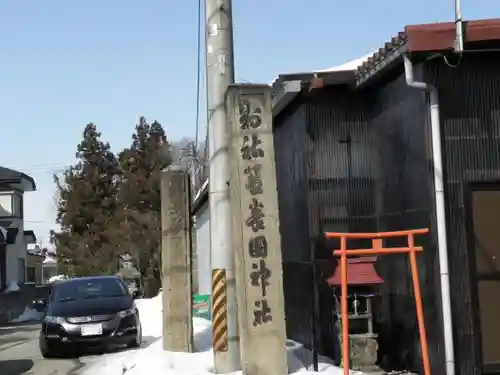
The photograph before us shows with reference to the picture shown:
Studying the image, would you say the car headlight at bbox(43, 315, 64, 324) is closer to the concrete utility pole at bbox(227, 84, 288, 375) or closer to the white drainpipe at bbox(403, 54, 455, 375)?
the concrete utility pole at bbox(227, 84, 288, 375)

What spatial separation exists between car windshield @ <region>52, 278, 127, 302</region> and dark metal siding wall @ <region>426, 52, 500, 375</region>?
346 inches

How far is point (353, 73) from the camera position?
10703 millimetres

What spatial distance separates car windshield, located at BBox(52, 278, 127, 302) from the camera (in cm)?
1592

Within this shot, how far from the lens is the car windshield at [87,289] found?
15916 millimetres

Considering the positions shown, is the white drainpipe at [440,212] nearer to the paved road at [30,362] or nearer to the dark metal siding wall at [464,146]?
the dark metal siding wall at [464,146]

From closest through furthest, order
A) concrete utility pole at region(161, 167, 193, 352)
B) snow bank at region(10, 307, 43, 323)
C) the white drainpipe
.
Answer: the white drainpipe
concrete utility pole at region(161, 167, 193, 352)
snow bank at region(10, 307, 43, 323)

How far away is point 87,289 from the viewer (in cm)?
1623

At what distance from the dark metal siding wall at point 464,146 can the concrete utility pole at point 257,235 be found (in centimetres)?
218

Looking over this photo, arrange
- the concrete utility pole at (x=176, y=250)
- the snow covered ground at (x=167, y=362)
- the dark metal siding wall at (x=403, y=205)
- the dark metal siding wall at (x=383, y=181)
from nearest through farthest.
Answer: the dark metal siding wall at (x=403, y=205) < the dark metal siding wall at (x=383, y=181) < the snow covered ground at (x=167, y=362) < the concrete utility pole at (x=176, y=250)

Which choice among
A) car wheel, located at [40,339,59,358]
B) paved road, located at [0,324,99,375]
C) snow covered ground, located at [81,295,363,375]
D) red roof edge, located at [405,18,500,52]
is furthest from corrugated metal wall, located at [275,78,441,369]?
car wheel, located at [40,339,59,358]

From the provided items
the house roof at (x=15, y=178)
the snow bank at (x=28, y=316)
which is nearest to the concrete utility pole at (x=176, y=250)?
the snow bank at (x=28, y=316)

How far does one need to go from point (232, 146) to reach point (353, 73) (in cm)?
Result: 209

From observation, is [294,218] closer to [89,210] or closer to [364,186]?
[364,186]

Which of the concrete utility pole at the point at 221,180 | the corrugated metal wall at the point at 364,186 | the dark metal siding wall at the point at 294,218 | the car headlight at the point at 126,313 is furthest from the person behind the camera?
the car headlight at the point at 126,313
